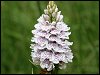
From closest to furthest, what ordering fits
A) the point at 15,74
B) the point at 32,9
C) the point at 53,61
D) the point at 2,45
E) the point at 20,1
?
the point at 53,61 < the point at 15,74 < the point at 2,45 < the point at 32,9 < the point at 20,1

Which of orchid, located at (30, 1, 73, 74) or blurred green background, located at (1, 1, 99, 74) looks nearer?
orchid, located at (30, 1, 73, 74)

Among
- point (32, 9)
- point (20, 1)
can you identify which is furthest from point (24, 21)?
point (20, 1)

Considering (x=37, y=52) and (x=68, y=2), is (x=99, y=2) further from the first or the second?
(x=37, y=52)

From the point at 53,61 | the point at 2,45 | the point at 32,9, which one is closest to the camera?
the point at 53,61

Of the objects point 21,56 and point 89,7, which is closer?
point 21,56

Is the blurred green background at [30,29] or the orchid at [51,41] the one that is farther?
the blurred green background at [30,29]

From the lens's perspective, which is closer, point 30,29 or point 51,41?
point 51,41

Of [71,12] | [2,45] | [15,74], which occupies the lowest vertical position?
[15,74]

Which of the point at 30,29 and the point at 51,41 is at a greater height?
the point at 30,29
